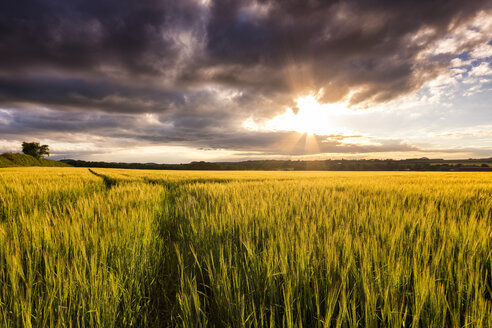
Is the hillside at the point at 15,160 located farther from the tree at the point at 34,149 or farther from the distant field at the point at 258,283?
the distant field at the point at 258,283

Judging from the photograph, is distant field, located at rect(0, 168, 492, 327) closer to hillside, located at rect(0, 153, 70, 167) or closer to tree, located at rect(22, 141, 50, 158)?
hillside, located at rect(0, 153, 70, 167)

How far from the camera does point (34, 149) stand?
285 ft

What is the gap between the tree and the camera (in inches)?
3381

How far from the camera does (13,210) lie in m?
4.02

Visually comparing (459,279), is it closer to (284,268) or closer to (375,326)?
(375,326)

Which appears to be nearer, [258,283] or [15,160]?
[258,283]

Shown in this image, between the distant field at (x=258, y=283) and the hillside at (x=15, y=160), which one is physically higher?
the hillside at (x=15, y=160)

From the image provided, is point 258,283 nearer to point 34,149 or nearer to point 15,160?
point 15,160

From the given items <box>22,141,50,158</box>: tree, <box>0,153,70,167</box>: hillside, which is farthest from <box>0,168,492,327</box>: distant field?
<box>22,141,50,158</box>: tree

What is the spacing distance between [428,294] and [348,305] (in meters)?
0.42

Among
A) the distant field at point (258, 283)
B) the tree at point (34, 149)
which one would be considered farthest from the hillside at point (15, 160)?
the distant field at point (258, 283)

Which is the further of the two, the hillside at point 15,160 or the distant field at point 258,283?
the hillside at point 15,160

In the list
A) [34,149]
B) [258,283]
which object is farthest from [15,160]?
[258,283]

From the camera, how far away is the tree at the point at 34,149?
3381 inches
